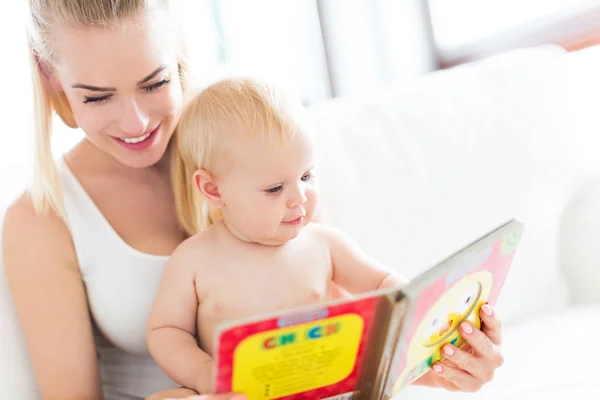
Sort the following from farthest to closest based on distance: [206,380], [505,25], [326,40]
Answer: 1. [326,40]
2. [505,25]
3. [206,380]

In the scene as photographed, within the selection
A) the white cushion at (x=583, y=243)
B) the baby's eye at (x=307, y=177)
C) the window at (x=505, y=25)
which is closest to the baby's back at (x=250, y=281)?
the baby's eye at (x=307, y=177)

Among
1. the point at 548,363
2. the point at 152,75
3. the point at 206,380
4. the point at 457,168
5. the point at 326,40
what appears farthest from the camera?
the point at 326,40

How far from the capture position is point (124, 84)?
3.35 ft

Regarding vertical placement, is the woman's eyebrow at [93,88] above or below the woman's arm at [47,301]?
above

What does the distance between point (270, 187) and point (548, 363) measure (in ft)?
2.21

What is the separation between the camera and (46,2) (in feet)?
3.33

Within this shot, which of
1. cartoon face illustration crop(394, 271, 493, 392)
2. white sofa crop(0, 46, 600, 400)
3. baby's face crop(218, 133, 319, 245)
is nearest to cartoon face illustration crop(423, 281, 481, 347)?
cartoon face illustration crop(394, 271, 493, 392)

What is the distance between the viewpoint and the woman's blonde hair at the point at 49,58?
0.99 m

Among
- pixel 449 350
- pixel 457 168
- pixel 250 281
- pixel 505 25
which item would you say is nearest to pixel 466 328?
pixel 449 350

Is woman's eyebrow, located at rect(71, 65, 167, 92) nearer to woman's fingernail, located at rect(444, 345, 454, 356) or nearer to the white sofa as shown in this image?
the white sofa

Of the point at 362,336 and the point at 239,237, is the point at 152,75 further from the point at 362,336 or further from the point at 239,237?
the point at 362,336

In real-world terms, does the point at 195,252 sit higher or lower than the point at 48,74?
lower

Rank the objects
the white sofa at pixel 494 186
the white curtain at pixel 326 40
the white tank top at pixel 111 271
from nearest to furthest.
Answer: the white tank top at pixel 111 271 < the white sofa at pixel 494 186 < the white curtain at pixel 326 40

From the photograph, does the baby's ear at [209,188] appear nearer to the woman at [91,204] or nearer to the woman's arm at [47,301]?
the woman at [91,204]
